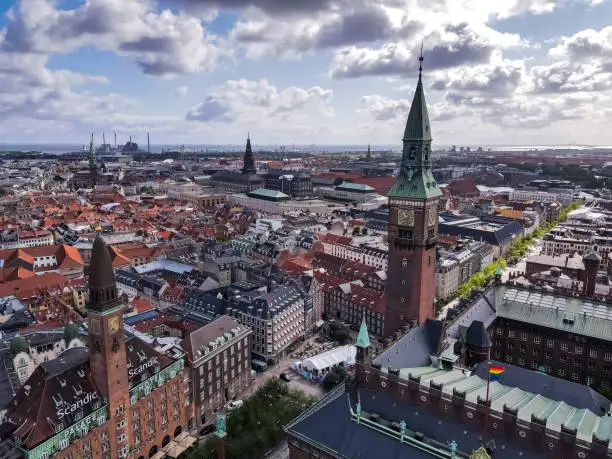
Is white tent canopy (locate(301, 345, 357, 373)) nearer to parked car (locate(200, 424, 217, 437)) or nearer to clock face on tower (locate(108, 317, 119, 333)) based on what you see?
parked car (locate(200, 424, 217, 437))

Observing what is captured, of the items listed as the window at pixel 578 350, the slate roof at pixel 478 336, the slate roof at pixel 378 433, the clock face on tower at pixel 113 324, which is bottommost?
the window at pixel 578 350

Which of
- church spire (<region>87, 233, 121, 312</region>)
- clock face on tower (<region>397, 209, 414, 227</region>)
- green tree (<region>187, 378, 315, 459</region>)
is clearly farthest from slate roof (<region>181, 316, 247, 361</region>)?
clock face on tower (<region>397, 209, 414, 227</region>)

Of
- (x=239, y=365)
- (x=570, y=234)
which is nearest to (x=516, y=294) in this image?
(x=239, y=365)

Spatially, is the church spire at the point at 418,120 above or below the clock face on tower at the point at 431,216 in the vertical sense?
above

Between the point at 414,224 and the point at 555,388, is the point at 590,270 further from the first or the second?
the point at 414,224

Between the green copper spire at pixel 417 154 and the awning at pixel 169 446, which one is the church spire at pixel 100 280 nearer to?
the awning at pixel 169 446

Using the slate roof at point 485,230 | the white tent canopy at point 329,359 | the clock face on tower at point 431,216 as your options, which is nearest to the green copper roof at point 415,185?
the clock face on tower at point 431,216

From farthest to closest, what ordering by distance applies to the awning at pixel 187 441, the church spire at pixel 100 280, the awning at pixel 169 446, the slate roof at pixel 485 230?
the slate roof at pixel 485 230 → the awning at pixel 187 441 → the awning at pixel 169 446 → the church spire at pixel 100 280

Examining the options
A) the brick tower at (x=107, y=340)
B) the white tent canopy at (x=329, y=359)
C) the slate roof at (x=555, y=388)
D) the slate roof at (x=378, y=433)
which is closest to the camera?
the slate roof at (x=378, y=433)

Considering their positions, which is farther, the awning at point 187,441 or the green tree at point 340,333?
the green tree at point 340,333
